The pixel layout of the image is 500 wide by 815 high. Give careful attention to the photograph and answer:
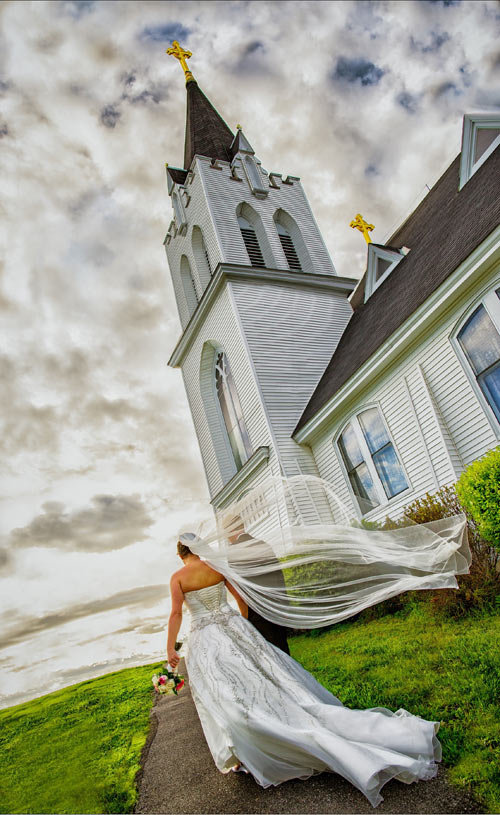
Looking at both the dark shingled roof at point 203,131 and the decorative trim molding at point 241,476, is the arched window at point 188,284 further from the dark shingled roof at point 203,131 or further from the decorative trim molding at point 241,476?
the decorative trim molding at point 241,476

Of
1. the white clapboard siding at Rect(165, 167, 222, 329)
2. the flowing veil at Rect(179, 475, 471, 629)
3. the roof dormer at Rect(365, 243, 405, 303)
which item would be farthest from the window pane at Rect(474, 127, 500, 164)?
the flowing veil at Rect(179, 475, 471, 629)

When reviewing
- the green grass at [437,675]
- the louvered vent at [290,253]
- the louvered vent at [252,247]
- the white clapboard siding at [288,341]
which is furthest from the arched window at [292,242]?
the green grass at [437,675]

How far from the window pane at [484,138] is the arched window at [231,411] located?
10782 mm

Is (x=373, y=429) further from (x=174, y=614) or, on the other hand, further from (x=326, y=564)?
(x=174, y=614)

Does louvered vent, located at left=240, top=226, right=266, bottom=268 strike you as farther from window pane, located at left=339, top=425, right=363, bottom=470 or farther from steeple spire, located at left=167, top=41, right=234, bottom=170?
window pane, located at left=339, top=425, right=363, bottom=470

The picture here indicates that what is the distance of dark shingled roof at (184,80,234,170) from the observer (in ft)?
79.2

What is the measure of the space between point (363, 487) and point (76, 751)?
31.4ft

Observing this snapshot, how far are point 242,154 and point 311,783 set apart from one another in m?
24.3

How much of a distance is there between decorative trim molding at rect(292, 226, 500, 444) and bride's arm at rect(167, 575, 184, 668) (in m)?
8.17

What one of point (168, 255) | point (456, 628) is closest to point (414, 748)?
point (456, 628)

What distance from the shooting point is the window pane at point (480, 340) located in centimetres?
977

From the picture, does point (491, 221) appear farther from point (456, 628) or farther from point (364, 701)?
point (364, 701)

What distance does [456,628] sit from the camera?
6551mm

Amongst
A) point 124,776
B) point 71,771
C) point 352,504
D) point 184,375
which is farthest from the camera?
point 184,375
